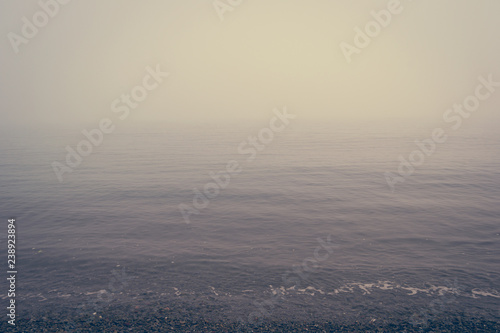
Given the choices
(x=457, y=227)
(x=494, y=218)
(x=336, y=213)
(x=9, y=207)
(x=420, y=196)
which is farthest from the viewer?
(x=420, y=196)

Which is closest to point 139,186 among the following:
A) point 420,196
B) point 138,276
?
point 138,276

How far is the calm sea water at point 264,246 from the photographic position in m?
19.4

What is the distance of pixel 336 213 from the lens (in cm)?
3625

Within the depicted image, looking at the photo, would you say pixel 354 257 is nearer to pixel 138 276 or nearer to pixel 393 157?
pixel 138 276

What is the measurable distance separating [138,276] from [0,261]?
34.5 ft

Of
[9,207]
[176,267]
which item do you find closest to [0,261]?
[176,267]

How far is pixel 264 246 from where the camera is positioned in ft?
89.9

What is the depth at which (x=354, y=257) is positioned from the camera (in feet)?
82.1

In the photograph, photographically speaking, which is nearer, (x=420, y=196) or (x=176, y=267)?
(x=176, y=267)

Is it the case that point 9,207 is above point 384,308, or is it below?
above

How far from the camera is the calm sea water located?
19403 millimetres

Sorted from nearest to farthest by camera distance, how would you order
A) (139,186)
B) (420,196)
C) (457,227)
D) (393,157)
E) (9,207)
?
1. (457,227)
2. (9,207)
3. (420,196)
4. (139,186)
5. (393,157)

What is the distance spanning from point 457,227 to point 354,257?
1268 cm

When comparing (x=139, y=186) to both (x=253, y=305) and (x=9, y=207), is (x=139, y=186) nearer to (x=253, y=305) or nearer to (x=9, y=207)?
(x=9, y=207)
